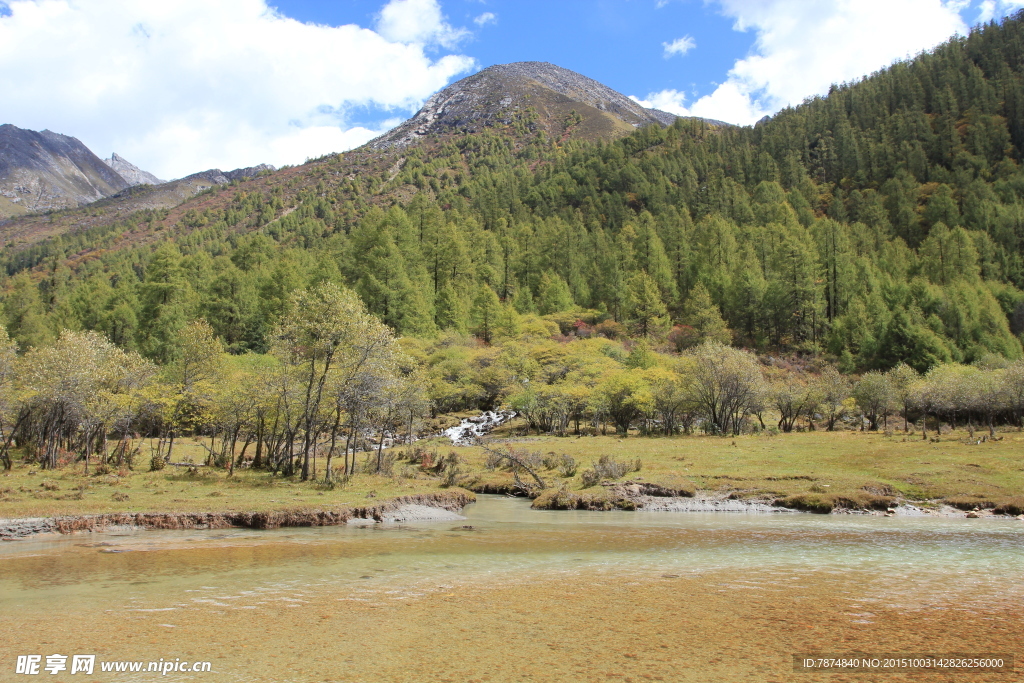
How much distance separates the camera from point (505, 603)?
1152 cm

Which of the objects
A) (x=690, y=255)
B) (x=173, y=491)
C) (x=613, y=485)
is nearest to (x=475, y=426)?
(x=613, y=485)

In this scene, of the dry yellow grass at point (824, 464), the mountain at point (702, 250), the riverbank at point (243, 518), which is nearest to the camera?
the riverbank at point (243, 518)

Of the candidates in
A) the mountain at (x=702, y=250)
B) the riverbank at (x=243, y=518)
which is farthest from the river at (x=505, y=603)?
the mountain at (x=702, y=250)

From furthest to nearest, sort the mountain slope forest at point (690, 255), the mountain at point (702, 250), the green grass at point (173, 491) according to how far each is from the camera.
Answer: the mountain at point (702, 250)
the mountain slope forest at point (690, 255)
the green grass at point (173, 491)

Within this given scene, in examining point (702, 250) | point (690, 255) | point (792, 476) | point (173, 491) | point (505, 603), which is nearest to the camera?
point (505, 603)

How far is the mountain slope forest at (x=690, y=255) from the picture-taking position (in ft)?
255

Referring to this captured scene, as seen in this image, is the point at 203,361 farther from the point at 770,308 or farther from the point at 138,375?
the point at 770,308

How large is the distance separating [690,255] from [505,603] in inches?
4262

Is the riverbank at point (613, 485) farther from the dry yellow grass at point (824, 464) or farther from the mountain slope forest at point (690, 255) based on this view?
the mountain slope forest at point (690, 255)

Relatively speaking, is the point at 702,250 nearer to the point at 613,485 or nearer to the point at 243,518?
the point at 613,485

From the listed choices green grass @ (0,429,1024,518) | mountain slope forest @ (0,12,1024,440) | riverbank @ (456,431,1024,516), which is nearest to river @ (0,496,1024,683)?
green grass @ (0,429,1024,518)

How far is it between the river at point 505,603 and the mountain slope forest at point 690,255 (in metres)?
19.4

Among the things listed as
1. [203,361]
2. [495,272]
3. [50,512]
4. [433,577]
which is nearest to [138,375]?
[203,361]

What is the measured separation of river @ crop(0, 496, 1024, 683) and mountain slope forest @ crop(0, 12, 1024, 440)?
19.4 m
